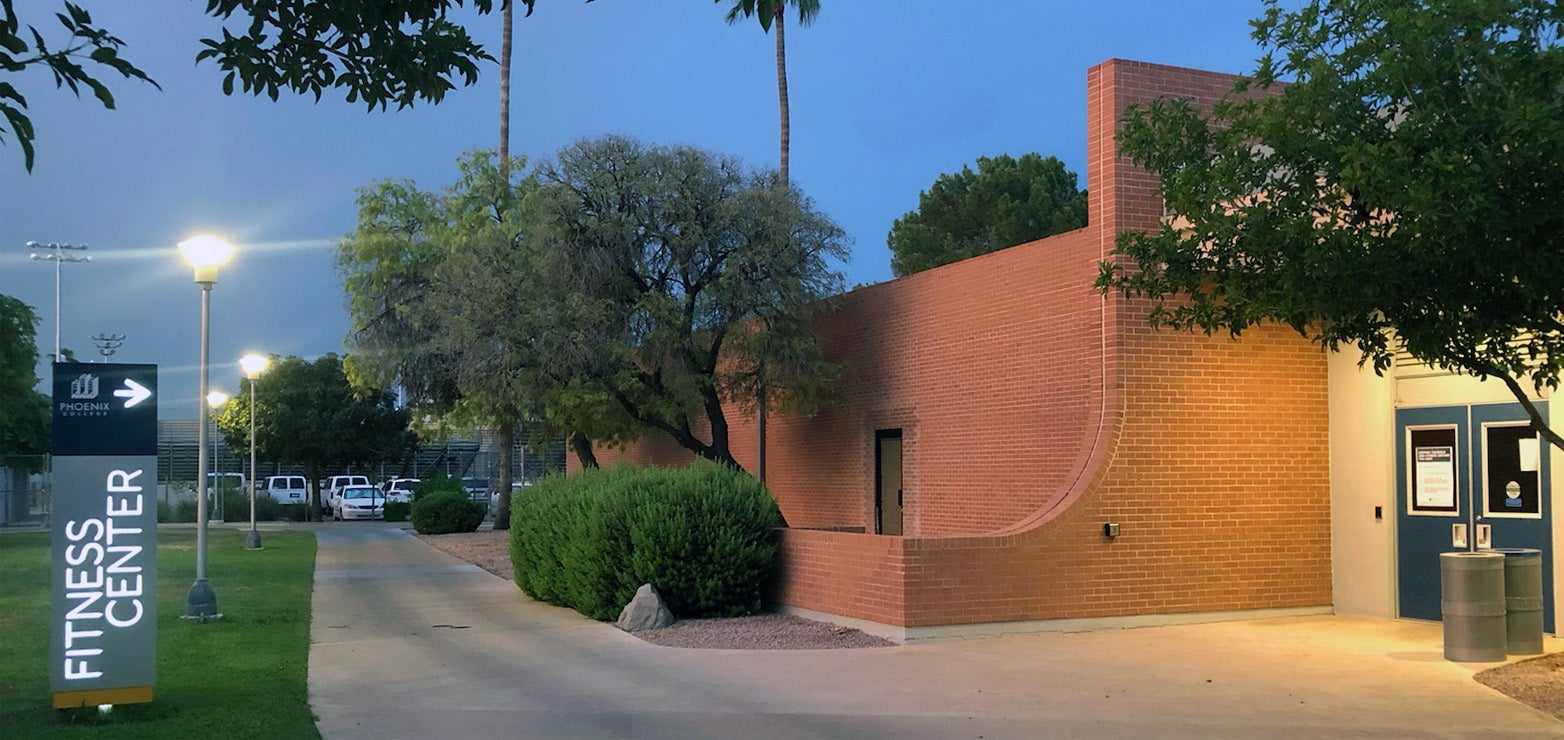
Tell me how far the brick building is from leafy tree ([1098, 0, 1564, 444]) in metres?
2.67

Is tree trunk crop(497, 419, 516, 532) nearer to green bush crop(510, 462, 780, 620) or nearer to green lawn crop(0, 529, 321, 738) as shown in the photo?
green lawn crop(0, 529, 321, 738)

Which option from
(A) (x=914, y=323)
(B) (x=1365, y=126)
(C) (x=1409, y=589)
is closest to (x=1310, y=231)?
(B) (x=1365, y=126)

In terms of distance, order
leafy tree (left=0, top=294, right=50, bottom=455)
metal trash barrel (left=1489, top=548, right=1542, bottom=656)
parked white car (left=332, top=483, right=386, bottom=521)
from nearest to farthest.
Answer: metal trash barrel (left=1489, top=548, right=1542, bottom=656), leafy tree (left=0, top=294, right=50, bottom=455), parked white car (left=332, top=483, right=386, bottom=521)

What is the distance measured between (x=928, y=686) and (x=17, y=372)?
38209mm

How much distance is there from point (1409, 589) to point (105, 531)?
41.7ft

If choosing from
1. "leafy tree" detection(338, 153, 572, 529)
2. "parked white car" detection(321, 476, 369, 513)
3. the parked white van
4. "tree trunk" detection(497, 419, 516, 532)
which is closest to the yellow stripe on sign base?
"leafy tree" detection(338, 153, 572, 529)

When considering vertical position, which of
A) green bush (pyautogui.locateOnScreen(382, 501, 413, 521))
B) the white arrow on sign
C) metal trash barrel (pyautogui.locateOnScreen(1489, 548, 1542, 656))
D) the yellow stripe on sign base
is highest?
the white arrow on sign

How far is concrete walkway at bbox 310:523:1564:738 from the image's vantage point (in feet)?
31.2

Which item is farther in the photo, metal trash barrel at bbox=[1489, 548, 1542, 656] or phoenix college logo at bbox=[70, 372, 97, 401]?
metal trash barrel at bbox=[1489, 548, 1542, 656]

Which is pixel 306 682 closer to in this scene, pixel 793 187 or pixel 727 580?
pixel 727 580

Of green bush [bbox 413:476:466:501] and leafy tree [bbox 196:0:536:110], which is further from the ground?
leafy tree [bbox 196:0:536:110]

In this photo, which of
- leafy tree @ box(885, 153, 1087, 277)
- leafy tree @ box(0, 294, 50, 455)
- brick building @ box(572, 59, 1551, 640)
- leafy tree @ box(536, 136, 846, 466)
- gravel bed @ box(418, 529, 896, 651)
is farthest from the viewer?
leafy tree @ box(885, 153, 1087, 277)

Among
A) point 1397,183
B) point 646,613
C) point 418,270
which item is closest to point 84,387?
point 646,613

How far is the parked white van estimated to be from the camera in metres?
58.9
